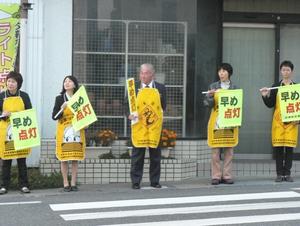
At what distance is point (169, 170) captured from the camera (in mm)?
10625

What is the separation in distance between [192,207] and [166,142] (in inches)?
107

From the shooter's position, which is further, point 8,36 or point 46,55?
point 46,55

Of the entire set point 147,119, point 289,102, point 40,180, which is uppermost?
point 289,102

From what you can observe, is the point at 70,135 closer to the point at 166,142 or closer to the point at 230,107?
the point at 166,142

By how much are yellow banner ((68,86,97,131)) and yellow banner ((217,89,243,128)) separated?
83.4 inches

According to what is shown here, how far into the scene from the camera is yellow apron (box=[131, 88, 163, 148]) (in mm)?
9664

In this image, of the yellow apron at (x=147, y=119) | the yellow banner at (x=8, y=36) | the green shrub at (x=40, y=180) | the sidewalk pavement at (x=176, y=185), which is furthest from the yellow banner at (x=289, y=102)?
the yellow banner at (x=8, y=36)

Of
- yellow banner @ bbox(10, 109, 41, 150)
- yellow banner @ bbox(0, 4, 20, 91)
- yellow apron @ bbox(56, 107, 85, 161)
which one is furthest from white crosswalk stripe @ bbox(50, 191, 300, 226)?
yellow banner @ bbox(0, 4, 20, 91)

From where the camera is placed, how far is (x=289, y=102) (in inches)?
391

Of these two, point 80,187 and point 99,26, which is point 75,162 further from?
point 99,26

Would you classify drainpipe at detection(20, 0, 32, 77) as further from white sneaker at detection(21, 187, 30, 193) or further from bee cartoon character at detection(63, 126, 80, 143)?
white sneaker at detection(21, 187, 30, 193)

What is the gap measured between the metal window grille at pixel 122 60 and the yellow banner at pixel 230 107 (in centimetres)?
177

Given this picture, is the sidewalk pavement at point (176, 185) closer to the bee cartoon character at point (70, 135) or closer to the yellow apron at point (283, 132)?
the yellow apron at point (283, 132)

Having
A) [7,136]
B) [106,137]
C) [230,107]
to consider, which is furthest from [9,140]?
[230,107]
